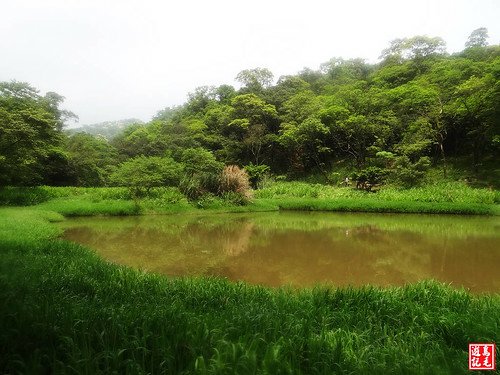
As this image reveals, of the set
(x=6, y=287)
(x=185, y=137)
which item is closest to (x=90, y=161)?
(x=185, y=137)

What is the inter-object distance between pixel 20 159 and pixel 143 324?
17.7m

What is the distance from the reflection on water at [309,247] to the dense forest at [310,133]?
598cm

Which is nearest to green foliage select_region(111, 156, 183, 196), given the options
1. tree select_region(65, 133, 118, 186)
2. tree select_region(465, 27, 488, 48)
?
tree select_region(65, 133, 118, 186)

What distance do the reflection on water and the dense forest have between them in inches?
235

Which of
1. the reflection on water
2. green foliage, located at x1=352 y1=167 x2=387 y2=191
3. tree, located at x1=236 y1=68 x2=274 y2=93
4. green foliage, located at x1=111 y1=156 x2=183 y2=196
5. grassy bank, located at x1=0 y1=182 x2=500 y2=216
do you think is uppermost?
tree, located at x1=236 y1=68 x2=274 y2=93

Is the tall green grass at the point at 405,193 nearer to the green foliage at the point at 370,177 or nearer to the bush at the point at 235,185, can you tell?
the green foliage at the point at 370,177

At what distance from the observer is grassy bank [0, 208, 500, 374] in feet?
8.48

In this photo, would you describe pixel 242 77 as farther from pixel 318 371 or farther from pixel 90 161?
pixel 318 371

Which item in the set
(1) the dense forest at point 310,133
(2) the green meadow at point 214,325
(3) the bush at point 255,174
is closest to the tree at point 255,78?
(1) the dense forest at point 310,133

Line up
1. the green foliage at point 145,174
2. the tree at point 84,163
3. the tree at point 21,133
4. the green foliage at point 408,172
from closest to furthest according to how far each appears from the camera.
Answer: the tree at point 21,133 < the green foliage at point 145,174 < the green foliage at point 408,172 < the tree at point 84,163

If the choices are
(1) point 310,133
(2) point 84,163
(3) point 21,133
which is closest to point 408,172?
(1) point 310,133

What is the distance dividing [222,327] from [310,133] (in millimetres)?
26834

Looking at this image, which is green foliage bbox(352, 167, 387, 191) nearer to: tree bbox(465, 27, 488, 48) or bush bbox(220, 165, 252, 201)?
bush bbox(220, 165, 252, 201)

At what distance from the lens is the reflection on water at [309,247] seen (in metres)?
7.88
